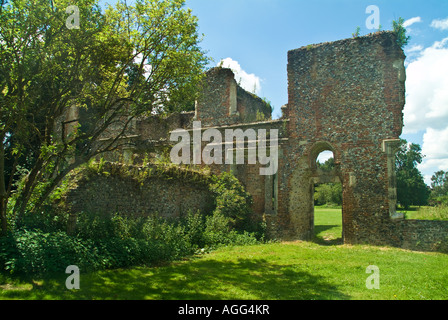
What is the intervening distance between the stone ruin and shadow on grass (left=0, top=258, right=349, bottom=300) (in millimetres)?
4743

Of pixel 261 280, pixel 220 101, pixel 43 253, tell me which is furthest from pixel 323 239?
pixel 43 253

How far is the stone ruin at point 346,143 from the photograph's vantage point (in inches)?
528

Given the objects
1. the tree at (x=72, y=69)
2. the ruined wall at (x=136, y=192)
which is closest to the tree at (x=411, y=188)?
the ruined wall at (x=136, y=192)

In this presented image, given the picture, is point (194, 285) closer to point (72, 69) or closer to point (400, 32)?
point (72, 69)

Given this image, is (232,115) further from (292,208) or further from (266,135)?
(292,208)

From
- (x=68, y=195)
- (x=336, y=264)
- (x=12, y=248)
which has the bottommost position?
(x=336, y=264)

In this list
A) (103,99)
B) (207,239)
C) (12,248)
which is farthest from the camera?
(207,239)

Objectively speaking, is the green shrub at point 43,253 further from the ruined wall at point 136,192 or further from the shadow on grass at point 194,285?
the ruined wall at point 136,192

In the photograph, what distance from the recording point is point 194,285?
6793 mm

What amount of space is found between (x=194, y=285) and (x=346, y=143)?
10.1 meters

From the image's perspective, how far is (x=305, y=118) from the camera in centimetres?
1518
